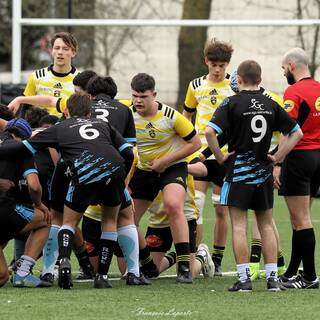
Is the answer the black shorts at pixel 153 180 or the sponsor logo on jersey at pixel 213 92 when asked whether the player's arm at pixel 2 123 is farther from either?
the sponsor logo on jersey at pixel 213 92

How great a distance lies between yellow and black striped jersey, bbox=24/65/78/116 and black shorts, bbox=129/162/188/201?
54.9 inches

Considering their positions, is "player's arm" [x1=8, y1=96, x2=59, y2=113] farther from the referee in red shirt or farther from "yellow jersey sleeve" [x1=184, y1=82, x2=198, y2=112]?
the referee in red shirt

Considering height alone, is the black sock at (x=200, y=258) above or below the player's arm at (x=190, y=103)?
below

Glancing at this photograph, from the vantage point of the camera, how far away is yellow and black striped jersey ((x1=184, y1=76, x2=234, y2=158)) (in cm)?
1106

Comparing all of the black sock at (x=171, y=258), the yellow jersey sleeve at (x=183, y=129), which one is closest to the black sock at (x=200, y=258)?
the black sock at (x=171, y=258)

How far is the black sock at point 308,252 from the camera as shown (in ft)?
30.2

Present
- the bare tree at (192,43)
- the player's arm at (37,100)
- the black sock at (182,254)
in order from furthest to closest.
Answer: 1. the bare tree at (192,43)
2. the player's arm at (37,100)
3. the black sock at (182,254)

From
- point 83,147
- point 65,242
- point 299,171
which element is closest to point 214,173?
point 299,171

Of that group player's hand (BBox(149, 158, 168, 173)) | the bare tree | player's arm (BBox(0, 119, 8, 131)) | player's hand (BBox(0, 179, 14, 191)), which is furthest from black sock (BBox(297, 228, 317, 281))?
the bare tree

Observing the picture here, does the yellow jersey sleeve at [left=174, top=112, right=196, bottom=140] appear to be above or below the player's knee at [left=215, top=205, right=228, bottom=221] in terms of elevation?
above

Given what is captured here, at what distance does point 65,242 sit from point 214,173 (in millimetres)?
2500

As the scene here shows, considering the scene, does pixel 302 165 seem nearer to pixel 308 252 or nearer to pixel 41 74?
pixel 308 252

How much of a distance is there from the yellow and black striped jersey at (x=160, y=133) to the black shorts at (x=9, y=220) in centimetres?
136

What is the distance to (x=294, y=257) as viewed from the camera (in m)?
9.45
